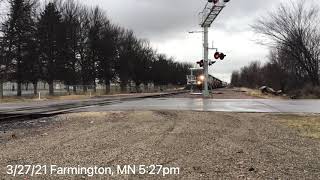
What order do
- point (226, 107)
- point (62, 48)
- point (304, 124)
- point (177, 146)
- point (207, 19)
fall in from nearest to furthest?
1. point (177, 146)
2. point (304, 124)
3. point (226, 107)
4. point (207, 19)
5. point (62, 48)

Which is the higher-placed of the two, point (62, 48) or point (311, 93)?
point (62, 48)

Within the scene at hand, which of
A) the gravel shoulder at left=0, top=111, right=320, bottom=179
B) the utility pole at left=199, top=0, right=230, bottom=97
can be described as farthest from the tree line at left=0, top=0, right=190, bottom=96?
the gravel shoulder at left=0, top=111, right=320, bottom=179

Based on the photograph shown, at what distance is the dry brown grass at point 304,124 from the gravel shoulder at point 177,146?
7.9 inches

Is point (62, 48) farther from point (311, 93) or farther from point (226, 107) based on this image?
point (226, 107)

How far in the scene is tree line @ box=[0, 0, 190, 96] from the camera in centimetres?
5500

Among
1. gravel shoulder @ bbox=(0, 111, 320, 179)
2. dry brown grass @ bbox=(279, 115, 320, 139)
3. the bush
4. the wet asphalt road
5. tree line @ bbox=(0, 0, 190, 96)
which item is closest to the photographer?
gravel shoulder @ bbox=(0, 111, 320, 179)

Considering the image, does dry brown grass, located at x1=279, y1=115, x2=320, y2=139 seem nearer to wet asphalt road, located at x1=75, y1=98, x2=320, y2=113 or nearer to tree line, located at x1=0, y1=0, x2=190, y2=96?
wet asphalt road, located at x1=75, y1=98, x2=320, y2=113

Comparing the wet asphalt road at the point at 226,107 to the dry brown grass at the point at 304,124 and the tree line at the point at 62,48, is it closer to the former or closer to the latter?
the dry brown grass at the point at 304,124

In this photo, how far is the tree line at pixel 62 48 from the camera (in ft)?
180

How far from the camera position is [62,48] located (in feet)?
205

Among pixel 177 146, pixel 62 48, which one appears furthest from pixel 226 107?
pixel 62 48

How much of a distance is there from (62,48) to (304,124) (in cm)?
5100

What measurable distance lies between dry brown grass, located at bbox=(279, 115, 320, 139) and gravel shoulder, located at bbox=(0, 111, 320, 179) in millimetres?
202

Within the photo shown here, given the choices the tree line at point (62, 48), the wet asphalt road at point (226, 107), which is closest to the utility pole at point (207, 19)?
the wet asphalt road at point (226, 107)
